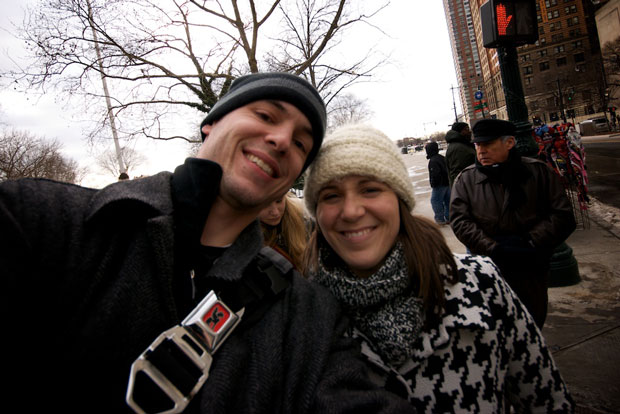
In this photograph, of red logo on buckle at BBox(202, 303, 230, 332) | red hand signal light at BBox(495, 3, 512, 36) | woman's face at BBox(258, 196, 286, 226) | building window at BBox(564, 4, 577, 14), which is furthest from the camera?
building window at BBox(564, 4, 577, 14)

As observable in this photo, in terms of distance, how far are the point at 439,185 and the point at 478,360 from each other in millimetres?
6741

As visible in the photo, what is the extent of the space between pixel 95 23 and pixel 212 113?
7760mm

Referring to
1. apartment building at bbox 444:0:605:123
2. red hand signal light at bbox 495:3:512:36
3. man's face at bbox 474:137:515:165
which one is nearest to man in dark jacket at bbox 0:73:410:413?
man's face at bbox 474:137:515:165

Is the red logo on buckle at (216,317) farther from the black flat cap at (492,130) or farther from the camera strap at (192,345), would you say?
the black flat cap at (492,130)

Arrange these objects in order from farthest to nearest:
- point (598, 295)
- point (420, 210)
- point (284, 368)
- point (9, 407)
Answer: point (420, 210) → point (598, 295) → point (284, 368) → point (9, 407)

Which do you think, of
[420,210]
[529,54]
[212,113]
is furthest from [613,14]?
[212,113]

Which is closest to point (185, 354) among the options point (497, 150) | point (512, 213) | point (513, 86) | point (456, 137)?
point (512, 213)

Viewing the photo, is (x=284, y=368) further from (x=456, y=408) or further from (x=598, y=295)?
(x=598, y=295)

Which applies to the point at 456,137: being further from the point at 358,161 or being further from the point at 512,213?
the point at 358,161

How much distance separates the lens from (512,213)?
271 centimetres

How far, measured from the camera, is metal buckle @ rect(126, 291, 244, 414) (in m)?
0.83

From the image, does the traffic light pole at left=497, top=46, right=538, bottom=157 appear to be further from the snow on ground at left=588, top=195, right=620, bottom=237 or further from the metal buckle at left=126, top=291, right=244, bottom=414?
the metal buckle at left=126, top=291, right=244, bottom=414

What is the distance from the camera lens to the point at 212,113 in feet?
5.21

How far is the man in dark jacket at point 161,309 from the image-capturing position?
0.83 metres
